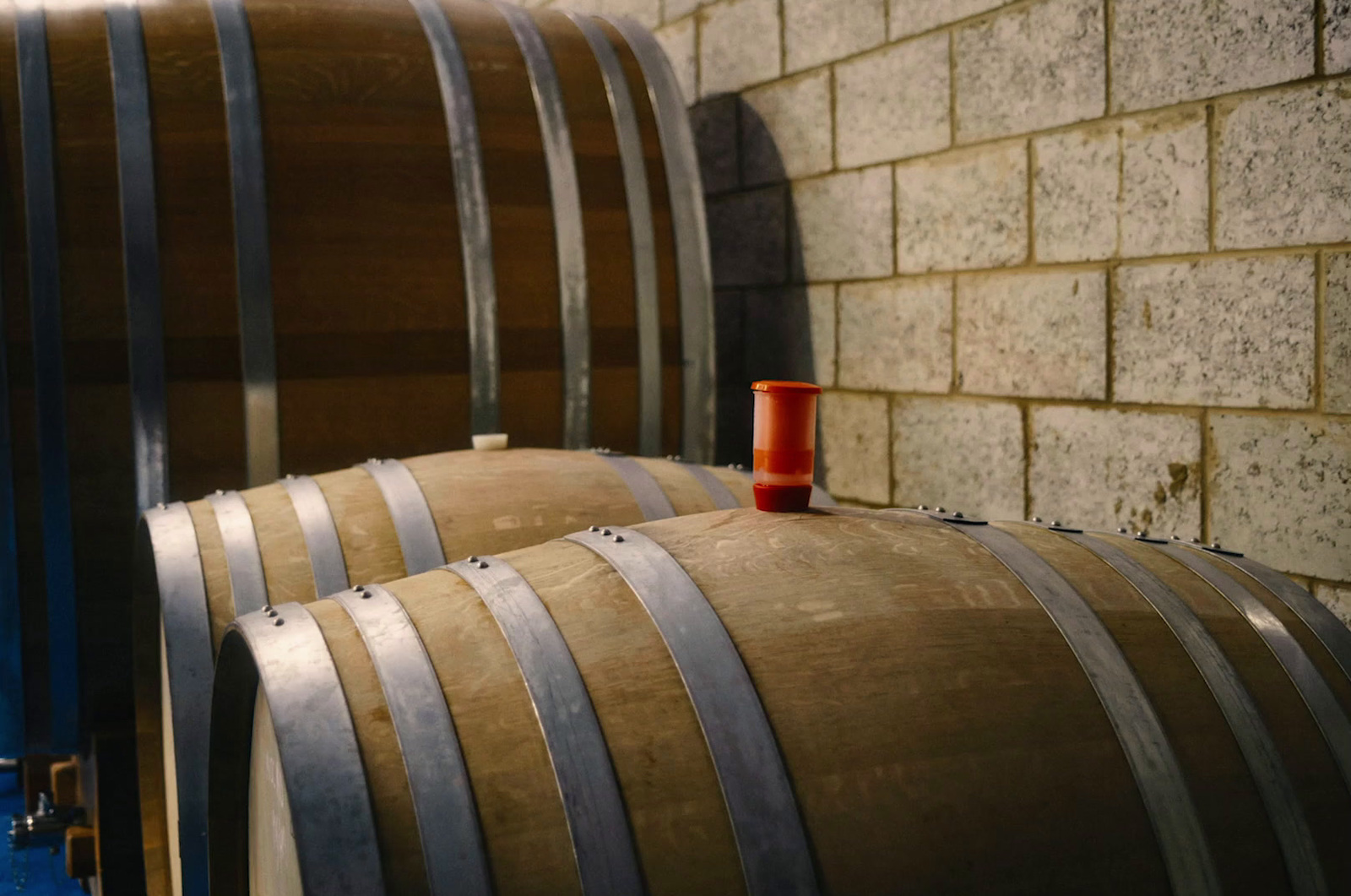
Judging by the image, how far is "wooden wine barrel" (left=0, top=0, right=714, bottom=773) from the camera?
2678 millimetres

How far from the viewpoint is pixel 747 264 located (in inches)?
150

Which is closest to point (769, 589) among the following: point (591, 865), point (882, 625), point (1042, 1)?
point (882, 625)

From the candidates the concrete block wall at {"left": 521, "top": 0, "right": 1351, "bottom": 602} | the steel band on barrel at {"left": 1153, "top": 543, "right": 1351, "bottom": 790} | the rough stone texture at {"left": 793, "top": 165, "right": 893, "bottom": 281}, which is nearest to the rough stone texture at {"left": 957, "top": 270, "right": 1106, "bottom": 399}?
the concrete block wall at {"left": 521, "top": 0, "right": 1351, "bottom": 602}

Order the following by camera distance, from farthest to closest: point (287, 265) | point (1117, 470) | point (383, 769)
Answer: point (287, 265)
point (1117, 470)
point (383, 769)

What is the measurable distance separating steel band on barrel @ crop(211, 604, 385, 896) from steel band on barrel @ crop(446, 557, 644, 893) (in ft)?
0.56

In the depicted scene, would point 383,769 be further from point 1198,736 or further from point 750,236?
point 750,236

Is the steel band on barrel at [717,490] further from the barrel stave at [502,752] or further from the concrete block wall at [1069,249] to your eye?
the barrel stave at [502,752]

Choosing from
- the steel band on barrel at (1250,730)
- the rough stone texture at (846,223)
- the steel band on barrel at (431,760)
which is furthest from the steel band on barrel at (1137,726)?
the rough stone texture at (846,223)

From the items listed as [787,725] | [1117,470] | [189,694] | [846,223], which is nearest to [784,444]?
[787,725]

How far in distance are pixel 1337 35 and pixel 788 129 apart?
1.67 meters

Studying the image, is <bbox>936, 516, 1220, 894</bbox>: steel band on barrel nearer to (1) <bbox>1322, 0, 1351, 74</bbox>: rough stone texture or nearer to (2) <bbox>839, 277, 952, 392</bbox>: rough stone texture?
(1) <bbox>1322, 0, 1351, 74</bbox>: rough stone texture

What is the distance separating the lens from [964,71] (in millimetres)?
2881

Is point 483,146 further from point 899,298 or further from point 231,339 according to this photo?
point 899,298

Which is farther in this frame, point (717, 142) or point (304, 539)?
point (717, 142)
